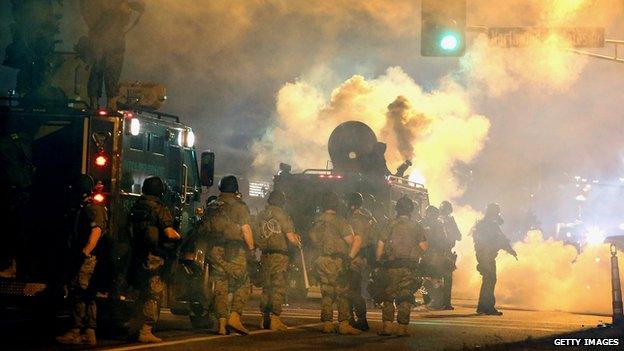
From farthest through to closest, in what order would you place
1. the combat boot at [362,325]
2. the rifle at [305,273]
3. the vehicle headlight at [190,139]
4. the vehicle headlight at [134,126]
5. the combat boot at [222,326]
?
the rifle at [305,273] → the vehicle headlight at [190,139] → the combat boot at [362,325] → the vehicle headlight at [134,126] → the combat boot at [222,326]

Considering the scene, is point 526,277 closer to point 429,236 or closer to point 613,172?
point 429,236

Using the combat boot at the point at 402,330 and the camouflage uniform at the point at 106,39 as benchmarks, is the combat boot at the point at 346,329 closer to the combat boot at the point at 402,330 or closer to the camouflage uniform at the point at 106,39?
the combat boot at the point at 402,330

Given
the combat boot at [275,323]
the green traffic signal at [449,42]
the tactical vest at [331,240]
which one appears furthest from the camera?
the green traffic signal at [449,42]

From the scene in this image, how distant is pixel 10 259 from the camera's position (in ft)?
38.8

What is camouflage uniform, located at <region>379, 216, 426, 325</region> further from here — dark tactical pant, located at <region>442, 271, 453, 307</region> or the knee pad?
dark tactical pant, located at <region>442, 271, 453, 307</region>

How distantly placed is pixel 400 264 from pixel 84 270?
416 centimetres

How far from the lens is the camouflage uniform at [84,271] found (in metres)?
10.5

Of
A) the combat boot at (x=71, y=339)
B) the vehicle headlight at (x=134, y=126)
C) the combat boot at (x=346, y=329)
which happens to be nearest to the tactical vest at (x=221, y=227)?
the vehicle headlight at (x=134, y=126)

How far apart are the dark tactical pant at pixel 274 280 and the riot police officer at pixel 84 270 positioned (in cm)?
251

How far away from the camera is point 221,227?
11.7 meters

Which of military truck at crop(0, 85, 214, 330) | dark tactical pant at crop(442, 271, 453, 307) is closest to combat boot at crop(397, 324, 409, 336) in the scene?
military truck at crop(0, 85, 214, 330)

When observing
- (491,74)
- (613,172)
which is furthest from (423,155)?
(613,172)

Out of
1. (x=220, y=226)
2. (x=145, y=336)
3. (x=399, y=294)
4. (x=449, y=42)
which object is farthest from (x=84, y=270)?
(x=449, y=42)

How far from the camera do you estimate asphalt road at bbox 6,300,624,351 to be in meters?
10.6
